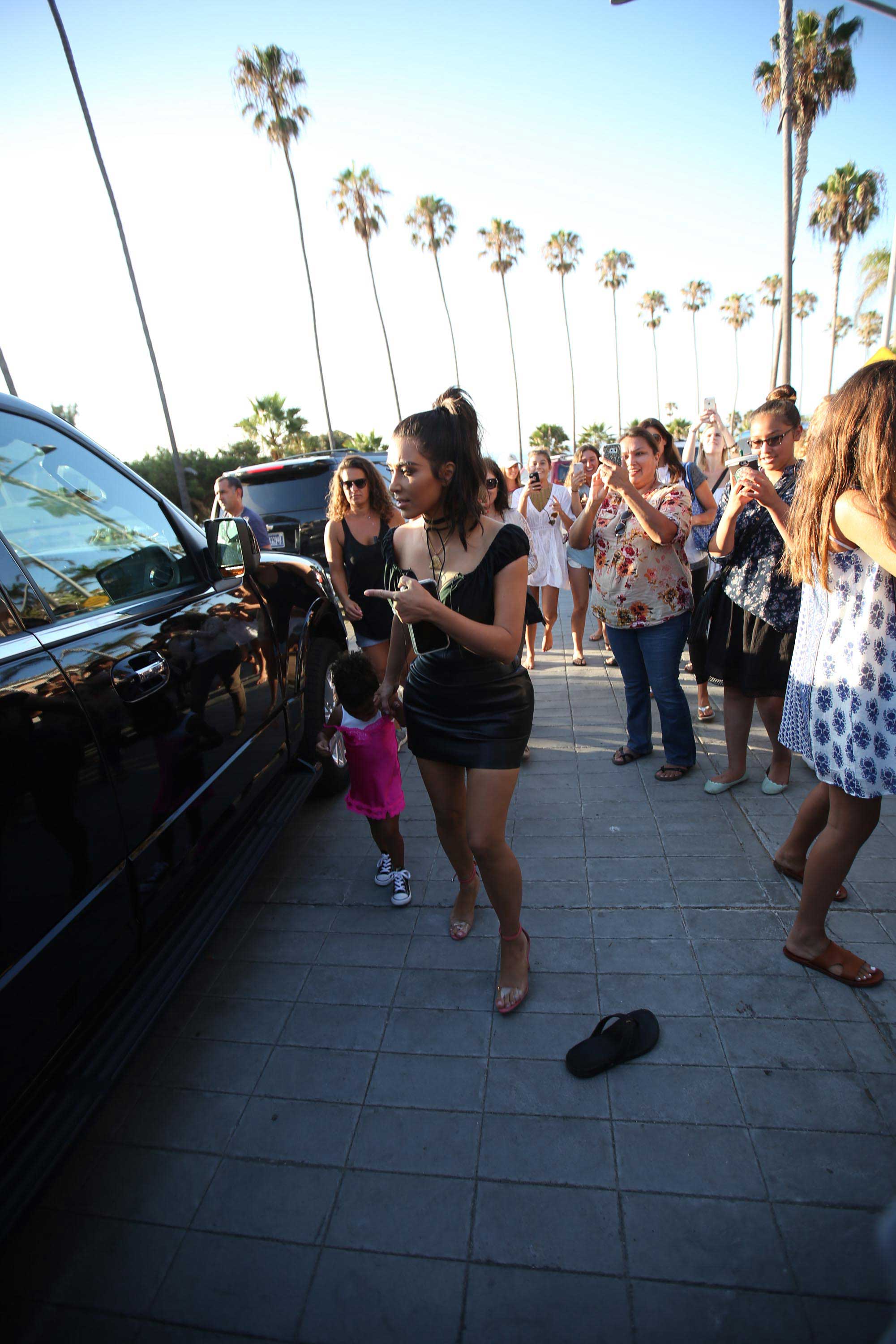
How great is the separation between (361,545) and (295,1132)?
304cm

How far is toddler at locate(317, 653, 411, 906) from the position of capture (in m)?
2.97

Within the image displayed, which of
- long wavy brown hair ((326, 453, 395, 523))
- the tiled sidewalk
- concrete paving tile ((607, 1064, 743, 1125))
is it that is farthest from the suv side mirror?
concrete paving tile ((607, 1064, 743, 1125))

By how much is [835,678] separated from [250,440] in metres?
34.5

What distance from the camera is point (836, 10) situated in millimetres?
18391

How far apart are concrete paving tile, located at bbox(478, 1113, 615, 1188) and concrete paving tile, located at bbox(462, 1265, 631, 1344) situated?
0.75ft

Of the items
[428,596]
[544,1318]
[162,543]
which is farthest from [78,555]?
[544,1318]

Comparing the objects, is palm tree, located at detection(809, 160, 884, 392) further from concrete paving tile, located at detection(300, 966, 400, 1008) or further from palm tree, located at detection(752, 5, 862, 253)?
concrete paving tile, located at detection(300, 966, 400, 1008)

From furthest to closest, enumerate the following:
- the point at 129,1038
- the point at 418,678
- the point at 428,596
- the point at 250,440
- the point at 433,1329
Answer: the point at 250,440 < the point at 418,678 < the point at 428,596 < the point at 129,1038 < the point at 433,1329

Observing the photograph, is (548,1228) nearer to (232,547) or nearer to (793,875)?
(793,875)

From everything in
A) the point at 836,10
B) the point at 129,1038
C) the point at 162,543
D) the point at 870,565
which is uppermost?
the point at 836,10

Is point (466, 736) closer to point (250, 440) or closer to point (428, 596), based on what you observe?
point (428, 596)

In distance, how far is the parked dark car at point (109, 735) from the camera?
5.14 feet

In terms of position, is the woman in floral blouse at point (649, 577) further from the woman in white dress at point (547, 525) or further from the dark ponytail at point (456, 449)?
the dark ponytail at point (456, 449)

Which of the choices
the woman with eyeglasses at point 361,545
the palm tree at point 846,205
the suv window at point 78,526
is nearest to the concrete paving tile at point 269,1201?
the suv window at point 78,526
